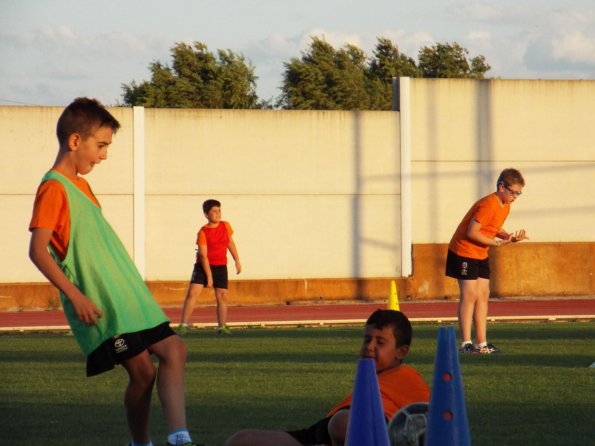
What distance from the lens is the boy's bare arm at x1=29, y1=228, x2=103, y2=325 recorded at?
6.47 m

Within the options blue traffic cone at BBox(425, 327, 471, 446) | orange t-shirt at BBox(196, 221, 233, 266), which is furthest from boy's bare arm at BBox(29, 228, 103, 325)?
orange t-shirt at BBox(196, 221, 233, 266)

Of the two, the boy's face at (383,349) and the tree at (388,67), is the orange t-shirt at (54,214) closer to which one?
the boy's face at (383,349)

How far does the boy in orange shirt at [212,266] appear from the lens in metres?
18.0

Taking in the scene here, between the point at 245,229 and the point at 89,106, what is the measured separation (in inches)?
896

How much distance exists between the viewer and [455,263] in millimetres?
13789

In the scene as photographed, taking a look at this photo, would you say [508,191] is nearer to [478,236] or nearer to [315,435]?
[478,236]

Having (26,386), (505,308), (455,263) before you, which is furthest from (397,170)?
(26,386)

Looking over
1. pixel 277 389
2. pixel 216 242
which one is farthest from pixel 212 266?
pixel 277 389

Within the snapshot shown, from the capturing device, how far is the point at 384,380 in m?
6.18

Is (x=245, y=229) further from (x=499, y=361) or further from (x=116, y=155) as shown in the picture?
(x=499, y=361)

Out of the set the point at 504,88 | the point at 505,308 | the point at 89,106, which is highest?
the point at 504,88

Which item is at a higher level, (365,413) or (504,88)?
(504,88)

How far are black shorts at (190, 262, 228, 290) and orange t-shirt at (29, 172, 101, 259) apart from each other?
11281mm

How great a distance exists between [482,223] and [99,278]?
296 inches
